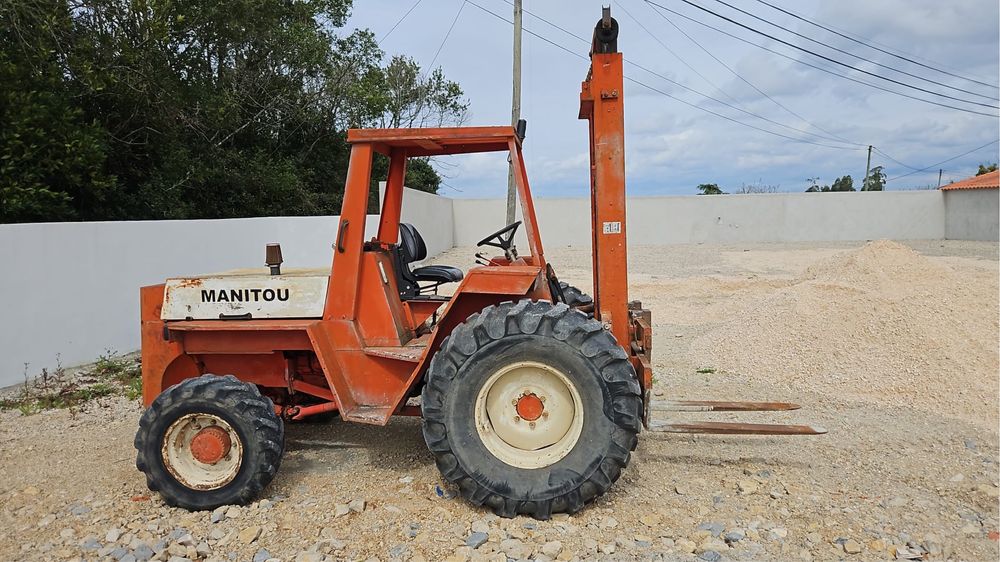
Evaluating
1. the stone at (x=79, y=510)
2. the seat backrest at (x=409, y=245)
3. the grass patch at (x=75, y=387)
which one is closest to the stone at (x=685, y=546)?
the seat backrest at (x=409, y=245)

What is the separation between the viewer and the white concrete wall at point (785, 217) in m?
29.2

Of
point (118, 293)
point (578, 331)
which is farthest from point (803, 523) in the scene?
point (118, 293)

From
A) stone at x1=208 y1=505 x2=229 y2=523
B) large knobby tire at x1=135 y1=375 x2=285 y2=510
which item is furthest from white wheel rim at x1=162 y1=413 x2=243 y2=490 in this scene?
stone at x1=208 y1=505 x2=229 y2=523

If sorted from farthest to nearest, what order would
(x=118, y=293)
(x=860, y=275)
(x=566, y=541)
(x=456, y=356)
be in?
(x=860, y=275) → (x=118, y=293) → (x=456, y=356) → (x=566, y=541)

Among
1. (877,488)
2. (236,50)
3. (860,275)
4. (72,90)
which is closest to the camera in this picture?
(877,488)

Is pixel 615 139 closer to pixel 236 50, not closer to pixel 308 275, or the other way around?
pixel 308 275

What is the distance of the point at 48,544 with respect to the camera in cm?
370

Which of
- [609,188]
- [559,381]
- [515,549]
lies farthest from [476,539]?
[609,188]

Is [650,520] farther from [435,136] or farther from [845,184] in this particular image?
[845,184]

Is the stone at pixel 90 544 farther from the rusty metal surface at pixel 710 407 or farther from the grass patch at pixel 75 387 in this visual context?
the rusty metal surface at pixel 710 407

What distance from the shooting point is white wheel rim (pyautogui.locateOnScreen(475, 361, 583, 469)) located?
155 inches

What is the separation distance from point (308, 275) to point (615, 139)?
2.10 metres

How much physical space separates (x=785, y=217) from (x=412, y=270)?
89.0 ft

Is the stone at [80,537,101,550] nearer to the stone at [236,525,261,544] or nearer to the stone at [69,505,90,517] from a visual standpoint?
the stone at [69,505,90,517]
